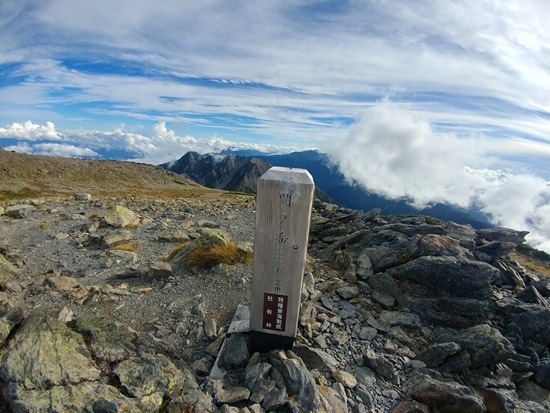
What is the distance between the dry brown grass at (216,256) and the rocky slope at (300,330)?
0.22 m

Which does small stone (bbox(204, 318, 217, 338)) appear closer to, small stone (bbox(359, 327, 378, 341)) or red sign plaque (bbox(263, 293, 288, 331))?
red sign plaque (bbox(263, 293, 288, 331))

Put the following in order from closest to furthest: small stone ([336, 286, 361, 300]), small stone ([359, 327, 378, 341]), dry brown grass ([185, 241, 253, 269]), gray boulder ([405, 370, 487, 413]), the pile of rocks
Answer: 1. the pile of rocks
2. gray boulder ([405, 370, 487, 413])
3. small stone ([359, 327, 378, 341])
4. small stone ([336, 286, 361, 300])
5. dry brown grass ([185, 241, 253, 269])

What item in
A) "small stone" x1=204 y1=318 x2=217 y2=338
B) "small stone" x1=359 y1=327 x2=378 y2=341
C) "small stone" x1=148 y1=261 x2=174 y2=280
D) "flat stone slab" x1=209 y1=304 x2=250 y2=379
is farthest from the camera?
"small stone" x1=148 y1=261 x2=174 y2=280

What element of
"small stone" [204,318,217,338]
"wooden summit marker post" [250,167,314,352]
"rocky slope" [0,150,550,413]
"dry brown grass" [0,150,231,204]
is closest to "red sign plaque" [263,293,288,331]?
"wooden summit marker post" [250,167,314,352]

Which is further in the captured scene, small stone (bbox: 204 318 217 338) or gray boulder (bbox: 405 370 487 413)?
small stone (bbox: 204 318 217 338)

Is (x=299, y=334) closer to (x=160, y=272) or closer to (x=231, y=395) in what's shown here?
(x=231, y=395)

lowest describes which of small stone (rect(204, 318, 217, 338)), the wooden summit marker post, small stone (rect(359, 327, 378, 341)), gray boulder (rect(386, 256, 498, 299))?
small stone (rect(359, 327, 378, 341))

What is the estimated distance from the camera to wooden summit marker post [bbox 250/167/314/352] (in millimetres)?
5258

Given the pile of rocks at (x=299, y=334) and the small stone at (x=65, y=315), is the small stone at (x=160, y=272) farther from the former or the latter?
the small stone at (x=65, y=315)

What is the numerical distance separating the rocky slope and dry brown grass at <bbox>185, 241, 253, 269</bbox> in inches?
8.5

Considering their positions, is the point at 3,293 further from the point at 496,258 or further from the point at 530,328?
the point at 496,258

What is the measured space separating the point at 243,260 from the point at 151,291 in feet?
9.26

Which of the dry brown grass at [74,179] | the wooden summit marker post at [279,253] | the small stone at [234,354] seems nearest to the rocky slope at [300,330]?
the small stone at [234,354]

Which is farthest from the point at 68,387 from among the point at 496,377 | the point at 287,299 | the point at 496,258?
the point at 496,258
